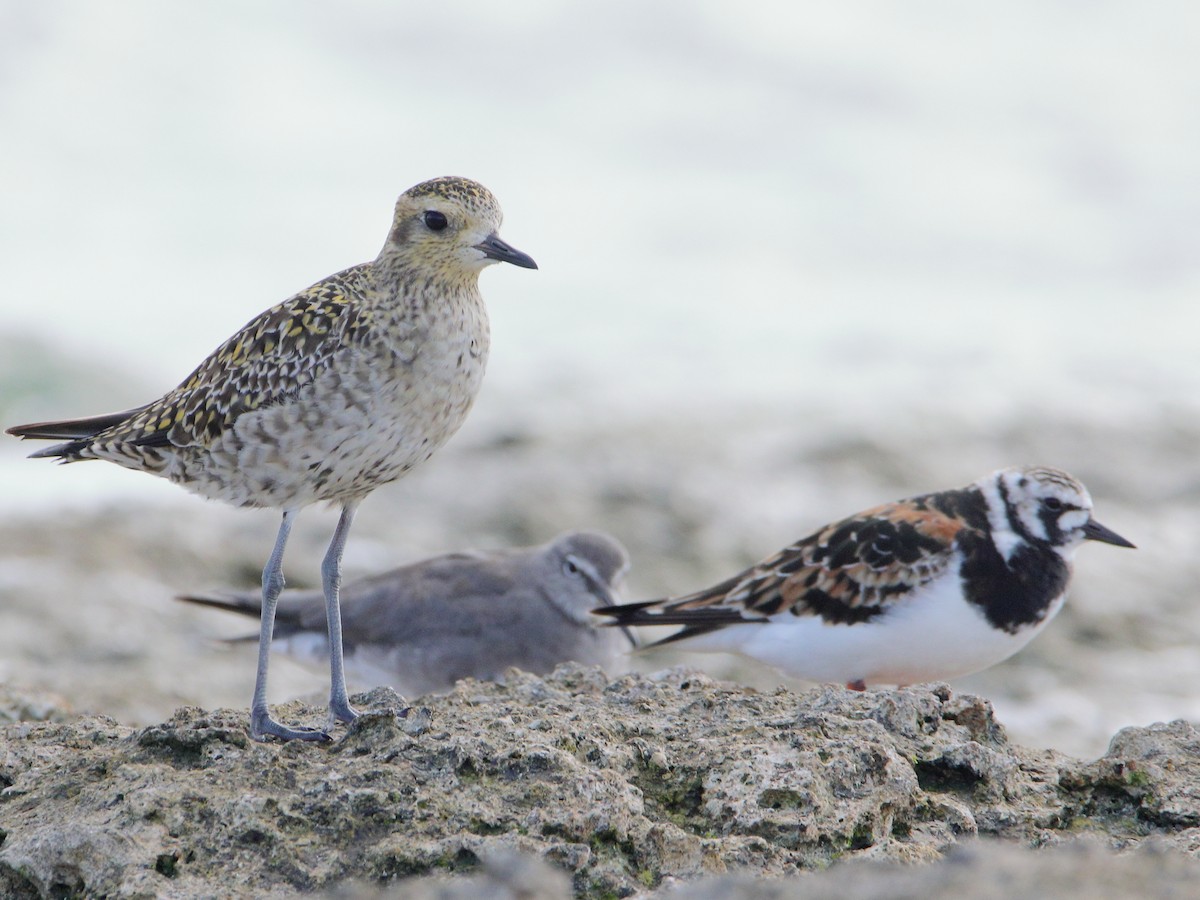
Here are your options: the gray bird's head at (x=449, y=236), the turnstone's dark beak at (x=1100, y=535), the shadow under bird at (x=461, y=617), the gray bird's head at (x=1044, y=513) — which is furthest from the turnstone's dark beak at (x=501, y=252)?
the turnstone's dark beak at (x=1100, y=535)

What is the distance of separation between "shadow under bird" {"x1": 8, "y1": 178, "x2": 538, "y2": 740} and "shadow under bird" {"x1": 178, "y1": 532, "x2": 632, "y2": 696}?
2280 millimetres

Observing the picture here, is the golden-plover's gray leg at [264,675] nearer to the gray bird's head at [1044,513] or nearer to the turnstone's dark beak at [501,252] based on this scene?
the turnstone's dark beak at [501,252]

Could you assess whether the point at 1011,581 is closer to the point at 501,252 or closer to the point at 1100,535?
the point at 1100,535

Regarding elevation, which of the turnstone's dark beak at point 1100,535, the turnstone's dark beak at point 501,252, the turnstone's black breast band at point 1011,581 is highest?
the turnstone's dark beak at point 501,252

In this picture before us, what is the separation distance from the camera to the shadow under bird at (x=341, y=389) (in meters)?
5.05

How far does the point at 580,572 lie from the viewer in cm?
817

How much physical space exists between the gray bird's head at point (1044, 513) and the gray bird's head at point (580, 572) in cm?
220

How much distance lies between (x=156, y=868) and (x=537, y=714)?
1303mm

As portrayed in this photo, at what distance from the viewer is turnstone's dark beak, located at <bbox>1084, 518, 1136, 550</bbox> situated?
6.95m

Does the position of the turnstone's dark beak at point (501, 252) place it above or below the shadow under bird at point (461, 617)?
above

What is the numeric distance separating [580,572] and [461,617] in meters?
0.74

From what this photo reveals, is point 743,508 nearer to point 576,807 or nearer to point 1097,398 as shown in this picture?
point 1097,398

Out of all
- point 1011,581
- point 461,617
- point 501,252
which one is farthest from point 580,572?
point 501,252

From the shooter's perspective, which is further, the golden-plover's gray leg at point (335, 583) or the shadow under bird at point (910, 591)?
the shadow under bird at point (910, 591)
